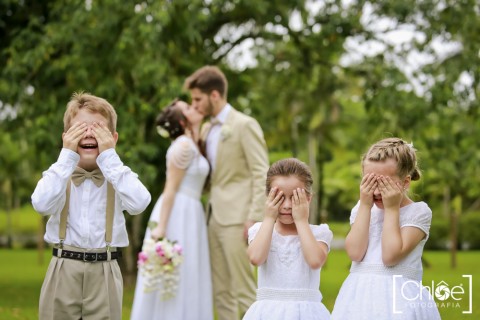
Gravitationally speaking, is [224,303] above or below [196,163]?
below

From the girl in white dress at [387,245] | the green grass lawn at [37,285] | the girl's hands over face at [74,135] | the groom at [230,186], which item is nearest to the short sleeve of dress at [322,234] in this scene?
the girl in white dress at [387,245]

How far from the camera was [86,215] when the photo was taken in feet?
15.9

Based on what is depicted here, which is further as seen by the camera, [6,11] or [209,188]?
[6,11]

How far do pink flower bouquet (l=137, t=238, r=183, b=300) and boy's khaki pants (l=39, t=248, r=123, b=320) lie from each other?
2.87m

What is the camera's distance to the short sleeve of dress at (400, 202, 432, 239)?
480cm

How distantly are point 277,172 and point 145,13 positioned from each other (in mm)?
6819

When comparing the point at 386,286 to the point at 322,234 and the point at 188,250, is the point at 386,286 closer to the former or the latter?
the point at 322,234

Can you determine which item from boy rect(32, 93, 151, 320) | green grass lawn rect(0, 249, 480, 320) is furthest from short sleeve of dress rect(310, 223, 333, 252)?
green grass lawn rect(0, 249, 480, 320)

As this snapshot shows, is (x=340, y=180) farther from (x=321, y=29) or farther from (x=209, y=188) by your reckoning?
(x=209, y=188)

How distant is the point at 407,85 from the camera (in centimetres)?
1323

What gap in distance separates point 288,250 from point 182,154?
314 centimetres

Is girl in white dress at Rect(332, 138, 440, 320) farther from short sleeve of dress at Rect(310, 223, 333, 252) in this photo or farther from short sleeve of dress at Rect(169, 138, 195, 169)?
short sleeve of dress at Rect(169, 138, 195, 169)

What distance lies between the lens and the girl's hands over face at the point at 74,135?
476cm

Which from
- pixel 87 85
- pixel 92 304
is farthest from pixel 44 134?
pixel 92 304
